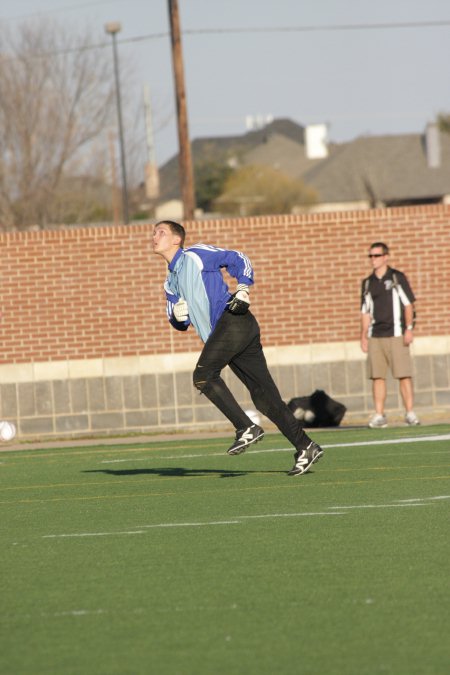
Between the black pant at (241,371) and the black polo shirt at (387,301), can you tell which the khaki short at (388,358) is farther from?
the black pant at (241,371)

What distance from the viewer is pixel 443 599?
19.9 ft

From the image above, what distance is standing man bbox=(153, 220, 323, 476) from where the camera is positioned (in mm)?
10242

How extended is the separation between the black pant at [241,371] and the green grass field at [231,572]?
0.46 meters

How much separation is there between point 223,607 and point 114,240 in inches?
522

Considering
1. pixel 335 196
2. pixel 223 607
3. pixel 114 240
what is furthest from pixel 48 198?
pixel 223 607

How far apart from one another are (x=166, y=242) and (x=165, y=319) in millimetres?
8598

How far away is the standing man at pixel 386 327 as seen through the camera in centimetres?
1603

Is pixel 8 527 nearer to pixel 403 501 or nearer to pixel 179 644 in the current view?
pixel 403 501

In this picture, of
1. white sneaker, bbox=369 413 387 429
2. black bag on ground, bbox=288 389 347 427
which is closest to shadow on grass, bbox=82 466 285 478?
white sneaker, bbox=369 413 387 429

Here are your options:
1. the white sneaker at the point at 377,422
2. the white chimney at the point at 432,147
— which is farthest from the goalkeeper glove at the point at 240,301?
the white chimney at the point at 432,147

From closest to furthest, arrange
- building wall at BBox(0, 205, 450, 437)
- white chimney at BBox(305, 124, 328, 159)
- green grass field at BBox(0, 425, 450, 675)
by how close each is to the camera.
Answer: green grass field at BBox(0, 425, 450, 675) → building wall at BBox(0, 205, 450, 437) → white chimney at BBox(305, 124, 328, 159)

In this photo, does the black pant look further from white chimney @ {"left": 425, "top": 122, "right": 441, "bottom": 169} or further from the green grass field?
white chimney @ {"left": 425, "top": 122, "right": 441, "bottom": 169}

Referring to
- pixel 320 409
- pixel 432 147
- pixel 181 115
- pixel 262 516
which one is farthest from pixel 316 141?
pixel 262 516

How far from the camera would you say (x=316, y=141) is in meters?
97.1
